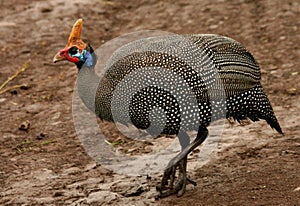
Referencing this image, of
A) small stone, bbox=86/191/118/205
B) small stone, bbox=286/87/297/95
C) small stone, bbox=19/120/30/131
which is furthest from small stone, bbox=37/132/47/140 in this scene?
small stone, bbox=286/87/297/95

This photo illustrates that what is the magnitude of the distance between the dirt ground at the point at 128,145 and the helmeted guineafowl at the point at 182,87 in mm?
386

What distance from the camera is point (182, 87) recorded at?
3.37 meters

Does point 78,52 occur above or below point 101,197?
above

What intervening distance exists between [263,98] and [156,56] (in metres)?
0.70

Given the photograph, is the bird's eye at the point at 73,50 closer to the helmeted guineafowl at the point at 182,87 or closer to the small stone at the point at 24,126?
the helmeted guineafowl at the point at 182,87

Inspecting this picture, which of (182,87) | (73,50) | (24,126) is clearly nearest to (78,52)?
(73,50)

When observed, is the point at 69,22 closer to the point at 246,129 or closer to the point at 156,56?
the point at 246,129

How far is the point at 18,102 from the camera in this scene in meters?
5.35

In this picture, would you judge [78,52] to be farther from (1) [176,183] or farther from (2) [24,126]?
(2) [24,126]

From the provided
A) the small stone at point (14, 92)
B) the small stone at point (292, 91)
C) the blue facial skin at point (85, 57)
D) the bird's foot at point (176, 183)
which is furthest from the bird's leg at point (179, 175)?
the small stone at point (14, 92)

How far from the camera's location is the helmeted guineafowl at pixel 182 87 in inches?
133

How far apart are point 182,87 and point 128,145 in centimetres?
120

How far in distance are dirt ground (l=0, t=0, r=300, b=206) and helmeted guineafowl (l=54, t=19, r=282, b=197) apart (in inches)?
15.2

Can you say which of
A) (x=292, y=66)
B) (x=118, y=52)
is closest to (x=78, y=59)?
(x=118, y=52)
